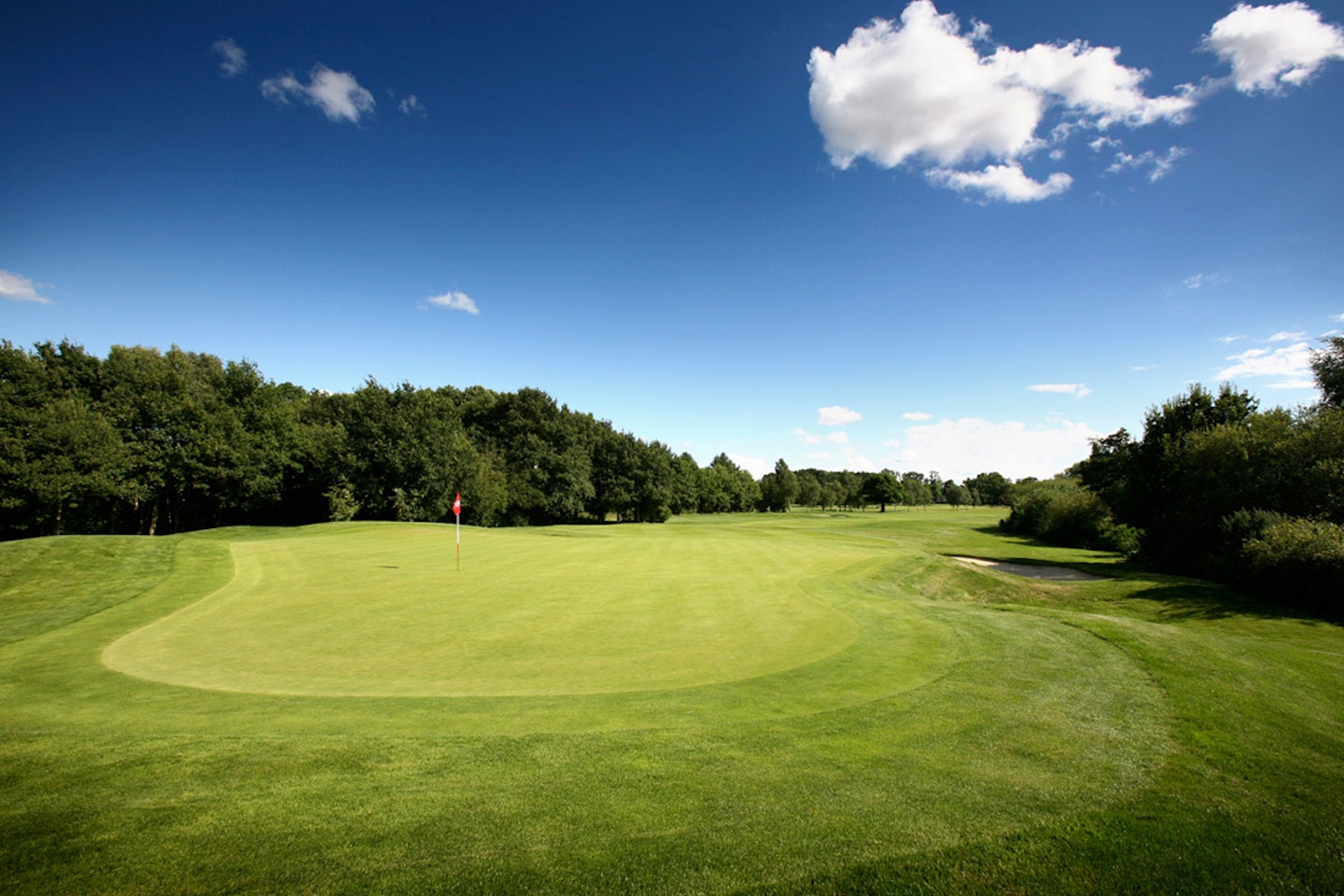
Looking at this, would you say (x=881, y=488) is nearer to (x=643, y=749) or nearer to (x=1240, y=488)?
(x=1240, y=488)

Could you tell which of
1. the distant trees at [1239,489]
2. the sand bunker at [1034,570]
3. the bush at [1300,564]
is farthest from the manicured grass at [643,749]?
the sand bunker at [1034,570]

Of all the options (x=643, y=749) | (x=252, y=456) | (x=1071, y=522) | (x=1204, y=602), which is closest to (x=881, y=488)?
(x=1071, y=522)

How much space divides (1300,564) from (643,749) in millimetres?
22294

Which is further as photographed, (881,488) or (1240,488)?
(881,488)

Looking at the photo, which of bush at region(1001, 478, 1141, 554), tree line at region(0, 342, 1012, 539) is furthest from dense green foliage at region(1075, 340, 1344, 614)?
tree line at region(0, 342, 1012, 539)

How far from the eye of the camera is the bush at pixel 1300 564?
15.5 metres

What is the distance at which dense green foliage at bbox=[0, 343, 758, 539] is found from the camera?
113 ft

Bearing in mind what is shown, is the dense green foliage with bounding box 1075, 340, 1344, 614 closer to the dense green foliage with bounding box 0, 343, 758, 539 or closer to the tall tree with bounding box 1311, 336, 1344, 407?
the tall tree with bounding box 1311, 336, 1344, 407

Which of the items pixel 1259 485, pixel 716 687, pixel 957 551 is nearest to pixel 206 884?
pixel 716 687

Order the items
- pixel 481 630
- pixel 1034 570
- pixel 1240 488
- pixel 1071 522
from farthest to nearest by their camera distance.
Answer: pixel 1071 522 < pixel 1034 570 < pixel 1240 488 < pixel 481 630

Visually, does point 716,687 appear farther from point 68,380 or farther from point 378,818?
point 68,380

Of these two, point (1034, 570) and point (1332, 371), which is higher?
point (1332, 371)

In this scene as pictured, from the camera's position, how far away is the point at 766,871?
3.50 m

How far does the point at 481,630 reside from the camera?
1098cm
